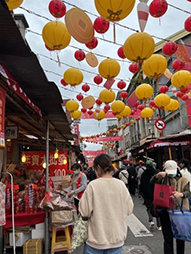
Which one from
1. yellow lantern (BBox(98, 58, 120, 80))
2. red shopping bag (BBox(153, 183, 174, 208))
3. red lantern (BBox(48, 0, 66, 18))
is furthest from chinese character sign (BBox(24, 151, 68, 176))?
red shopping bag (BBox(153, 183, 174, 208))

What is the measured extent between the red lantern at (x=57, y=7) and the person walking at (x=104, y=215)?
431 cm

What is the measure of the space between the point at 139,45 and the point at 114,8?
4.10 ft

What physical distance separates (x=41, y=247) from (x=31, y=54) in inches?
175

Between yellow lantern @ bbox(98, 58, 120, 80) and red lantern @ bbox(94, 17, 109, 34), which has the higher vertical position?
red lantern @ bbox(94, 17, 109, 34)

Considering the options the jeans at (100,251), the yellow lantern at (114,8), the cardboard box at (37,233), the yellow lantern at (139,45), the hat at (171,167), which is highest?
the yellow lantern at (114,8)

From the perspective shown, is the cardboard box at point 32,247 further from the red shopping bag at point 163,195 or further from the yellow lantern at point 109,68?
the yellow lantern at point 109,68

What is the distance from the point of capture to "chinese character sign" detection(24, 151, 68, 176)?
1127 cm

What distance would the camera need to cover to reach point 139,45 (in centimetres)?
511

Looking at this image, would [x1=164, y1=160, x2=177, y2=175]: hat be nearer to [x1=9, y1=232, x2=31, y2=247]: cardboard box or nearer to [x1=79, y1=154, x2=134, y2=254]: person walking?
[x1=79, y1=154, x2=134, y2=254]: person walking

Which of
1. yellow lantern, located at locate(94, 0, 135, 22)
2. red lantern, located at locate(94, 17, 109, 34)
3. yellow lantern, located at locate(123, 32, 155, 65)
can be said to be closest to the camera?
yellow lantern, located at locate(94, 0, 135, 22)

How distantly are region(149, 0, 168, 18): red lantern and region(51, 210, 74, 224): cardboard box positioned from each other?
554 centimetres

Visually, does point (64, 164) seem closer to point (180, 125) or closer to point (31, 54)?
point (31, 54)

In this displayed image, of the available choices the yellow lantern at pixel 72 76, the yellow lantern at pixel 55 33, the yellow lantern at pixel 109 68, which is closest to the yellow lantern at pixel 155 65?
the yellow lantern at pixel 109 68

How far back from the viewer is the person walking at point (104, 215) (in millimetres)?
2402
